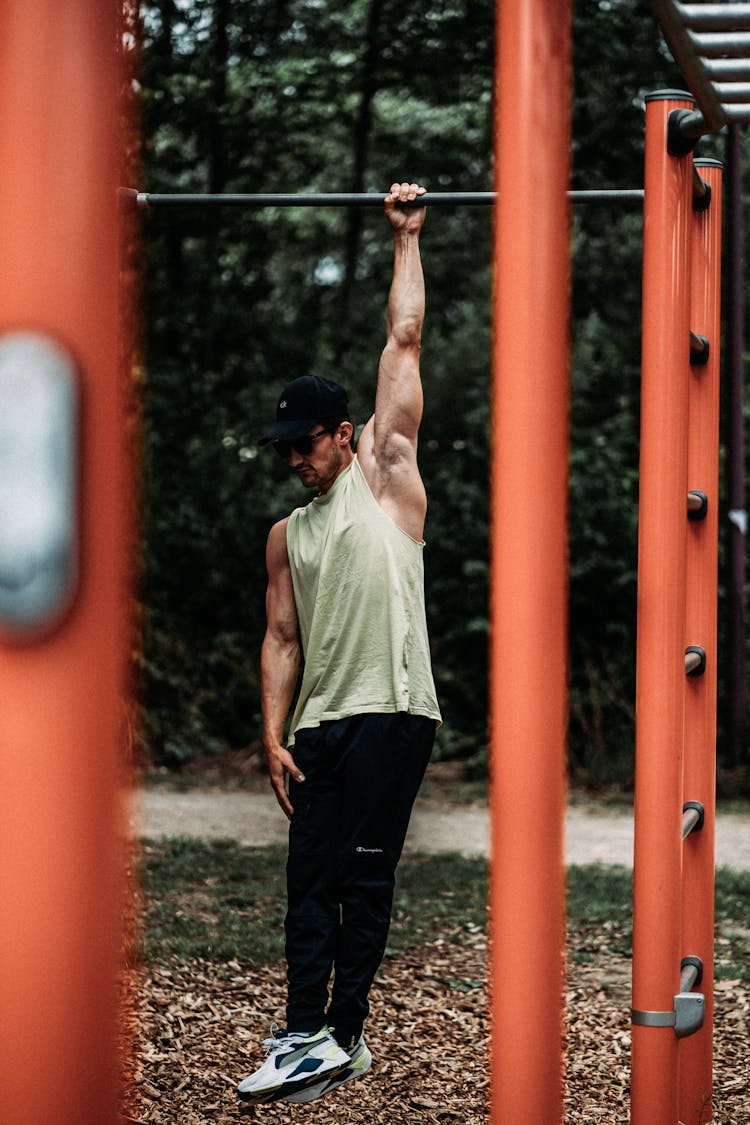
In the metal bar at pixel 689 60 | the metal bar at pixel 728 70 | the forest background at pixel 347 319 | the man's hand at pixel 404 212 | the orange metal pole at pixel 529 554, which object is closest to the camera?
the orange metal pole at pixel 529 554

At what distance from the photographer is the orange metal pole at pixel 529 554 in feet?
4.15

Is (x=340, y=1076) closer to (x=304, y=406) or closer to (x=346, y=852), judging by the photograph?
(x=346, y=852)

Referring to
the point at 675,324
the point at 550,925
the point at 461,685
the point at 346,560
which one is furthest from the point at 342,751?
the point at 461,685

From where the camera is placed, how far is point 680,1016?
270 cm

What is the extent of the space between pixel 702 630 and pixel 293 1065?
1381mm

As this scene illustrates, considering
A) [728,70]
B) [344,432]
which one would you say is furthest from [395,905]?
[728,70]

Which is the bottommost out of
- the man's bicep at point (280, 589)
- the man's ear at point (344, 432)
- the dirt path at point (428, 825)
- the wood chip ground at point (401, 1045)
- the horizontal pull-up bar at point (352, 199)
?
the dirt path at point (428, 825)

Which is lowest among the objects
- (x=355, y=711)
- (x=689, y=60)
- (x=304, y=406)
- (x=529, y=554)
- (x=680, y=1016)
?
(x=680, y=1016)

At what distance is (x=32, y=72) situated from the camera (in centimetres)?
74

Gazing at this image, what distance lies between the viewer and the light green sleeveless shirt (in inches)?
130

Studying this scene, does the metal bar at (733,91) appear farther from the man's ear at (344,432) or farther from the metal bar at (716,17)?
the man's ear at (344,432)

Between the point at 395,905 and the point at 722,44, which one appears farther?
the point at 395,905

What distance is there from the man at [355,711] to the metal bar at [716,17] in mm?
1015

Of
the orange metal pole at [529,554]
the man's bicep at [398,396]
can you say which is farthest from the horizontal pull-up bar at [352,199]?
the orange metal pole at [529,554]
